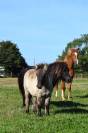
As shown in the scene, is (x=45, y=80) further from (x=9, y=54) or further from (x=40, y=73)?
(x=9, y=54)

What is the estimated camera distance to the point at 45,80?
14086mm

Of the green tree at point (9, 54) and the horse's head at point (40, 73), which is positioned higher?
the green tree at point (9, 54)

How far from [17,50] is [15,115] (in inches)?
4215

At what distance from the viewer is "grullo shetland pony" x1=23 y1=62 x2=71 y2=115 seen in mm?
13969

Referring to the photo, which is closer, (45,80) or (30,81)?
(45,80)

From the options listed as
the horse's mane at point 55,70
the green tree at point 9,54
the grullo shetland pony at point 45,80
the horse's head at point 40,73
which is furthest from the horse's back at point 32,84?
the green tree at point 9,54

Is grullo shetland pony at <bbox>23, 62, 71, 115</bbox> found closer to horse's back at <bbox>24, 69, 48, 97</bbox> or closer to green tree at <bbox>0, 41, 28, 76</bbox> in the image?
horse's back at <bbox>24, 69, 48, 97</bbox>

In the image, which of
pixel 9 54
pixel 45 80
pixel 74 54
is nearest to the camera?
pixel 45 80

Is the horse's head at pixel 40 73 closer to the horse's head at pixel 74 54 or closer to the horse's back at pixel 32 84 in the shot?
the horse's back at pixel 32 84

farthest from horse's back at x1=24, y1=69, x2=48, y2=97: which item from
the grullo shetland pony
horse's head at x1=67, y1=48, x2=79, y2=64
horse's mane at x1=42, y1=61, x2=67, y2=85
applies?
horse's head at x1=67, y1=48, x2=79, y2=64

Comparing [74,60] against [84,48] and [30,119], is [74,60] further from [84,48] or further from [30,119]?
[84,48]

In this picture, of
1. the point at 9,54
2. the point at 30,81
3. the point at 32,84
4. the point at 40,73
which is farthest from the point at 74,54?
the point at 9,54

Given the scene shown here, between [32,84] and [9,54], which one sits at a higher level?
[9,54]

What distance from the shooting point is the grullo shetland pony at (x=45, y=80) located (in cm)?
1397
